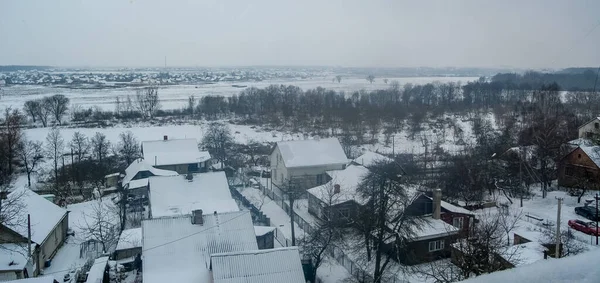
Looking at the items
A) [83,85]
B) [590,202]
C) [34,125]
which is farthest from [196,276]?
[83,85]

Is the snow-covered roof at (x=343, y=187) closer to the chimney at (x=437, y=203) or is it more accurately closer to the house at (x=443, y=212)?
the house at (x=443, y=212)

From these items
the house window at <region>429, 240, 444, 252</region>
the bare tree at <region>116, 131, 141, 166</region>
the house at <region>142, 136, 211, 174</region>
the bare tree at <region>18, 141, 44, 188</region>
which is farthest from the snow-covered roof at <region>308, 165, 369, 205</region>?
the bare tree at <region>18, 141, 44, 188</region>

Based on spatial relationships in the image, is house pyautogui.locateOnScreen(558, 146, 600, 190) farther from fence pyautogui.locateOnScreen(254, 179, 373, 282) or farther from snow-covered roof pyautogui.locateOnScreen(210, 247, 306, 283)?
snow-covered roof pyautogui.locateOnScreen(210, 247, 306, 283)

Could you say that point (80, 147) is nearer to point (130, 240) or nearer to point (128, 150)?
point (128, 150)

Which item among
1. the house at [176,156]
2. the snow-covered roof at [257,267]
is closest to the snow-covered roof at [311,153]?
the house at [176,156]

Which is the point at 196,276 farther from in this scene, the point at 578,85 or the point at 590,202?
the point at 578,85

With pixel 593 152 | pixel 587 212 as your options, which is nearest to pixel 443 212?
pixel 587 212
